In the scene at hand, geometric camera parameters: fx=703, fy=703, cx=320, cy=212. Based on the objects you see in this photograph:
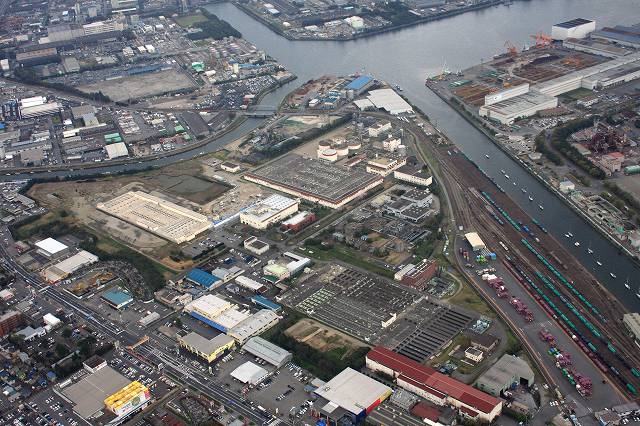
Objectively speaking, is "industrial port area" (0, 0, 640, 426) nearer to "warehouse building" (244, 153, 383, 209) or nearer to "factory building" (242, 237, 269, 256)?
"factory building" (242, 237, 269, 256)

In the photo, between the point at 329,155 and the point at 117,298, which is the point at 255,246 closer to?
the point at 117,298

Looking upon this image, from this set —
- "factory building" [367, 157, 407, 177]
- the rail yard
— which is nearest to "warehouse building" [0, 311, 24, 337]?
the rail yard

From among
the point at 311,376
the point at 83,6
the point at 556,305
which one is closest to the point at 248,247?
the point at 311,376

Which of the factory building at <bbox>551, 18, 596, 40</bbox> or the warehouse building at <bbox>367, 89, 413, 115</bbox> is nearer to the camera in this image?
the warehouse building at <bbox>367, 89, 413, 115</bbox>

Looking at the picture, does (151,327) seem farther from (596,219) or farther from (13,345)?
(596,219)

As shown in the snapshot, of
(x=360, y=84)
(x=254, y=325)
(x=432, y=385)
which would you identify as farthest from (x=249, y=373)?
(x=360, y=84)
